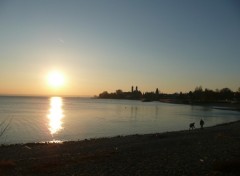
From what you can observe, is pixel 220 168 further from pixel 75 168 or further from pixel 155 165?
pixel 75 168

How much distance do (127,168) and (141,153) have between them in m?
5.70

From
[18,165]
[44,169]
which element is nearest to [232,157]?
[44,169]

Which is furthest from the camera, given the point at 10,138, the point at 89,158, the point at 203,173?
the point at 10,138

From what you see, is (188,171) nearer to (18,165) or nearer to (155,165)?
(155,165)

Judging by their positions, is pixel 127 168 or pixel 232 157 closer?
pixel 127 168

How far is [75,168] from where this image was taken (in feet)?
56.7

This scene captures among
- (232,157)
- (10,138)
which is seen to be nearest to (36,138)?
(10,138)

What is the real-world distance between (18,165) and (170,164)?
Answer: 28.9 ft

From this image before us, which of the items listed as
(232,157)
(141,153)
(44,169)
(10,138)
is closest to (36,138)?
(10,138)

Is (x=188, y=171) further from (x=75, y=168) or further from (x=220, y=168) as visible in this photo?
(x=75, y=168)

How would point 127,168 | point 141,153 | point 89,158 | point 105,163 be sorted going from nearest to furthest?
point 127,168 → point 105,163 → point 89,158 → point 141,153

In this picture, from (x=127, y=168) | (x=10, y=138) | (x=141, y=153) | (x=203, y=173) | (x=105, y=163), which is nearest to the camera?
(x=203, y=173)

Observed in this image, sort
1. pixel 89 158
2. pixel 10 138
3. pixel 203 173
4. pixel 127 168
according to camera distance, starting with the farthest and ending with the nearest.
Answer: pixel 10 138 → pixel 89 158 → pixel 127 168 → pixel 203 173

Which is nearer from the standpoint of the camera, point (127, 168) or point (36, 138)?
point (127, 168)
